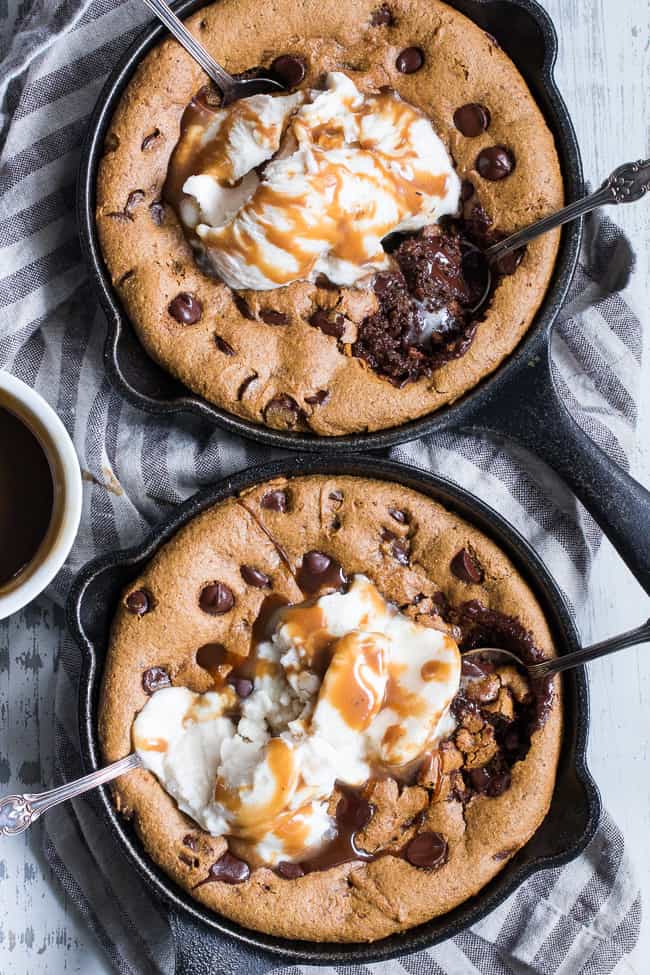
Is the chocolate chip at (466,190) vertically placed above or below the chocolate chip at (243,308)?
below

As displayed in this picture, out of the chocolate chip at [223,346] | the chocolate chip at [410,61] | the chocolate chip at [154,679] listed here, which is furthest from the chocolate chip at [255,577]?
the chocolate chip at [410,61]

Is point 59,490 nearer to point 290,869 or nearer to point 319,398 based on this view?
point 319,398

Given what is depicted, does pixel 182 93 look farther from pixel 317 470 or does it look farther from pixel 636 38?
pixel 636 38

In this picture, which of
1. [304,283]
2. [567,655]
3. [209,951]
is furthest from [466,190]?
[209,951]

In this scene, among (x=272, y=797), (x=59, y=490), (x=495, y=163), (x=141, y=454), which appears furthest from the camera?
(x=141, y=454)

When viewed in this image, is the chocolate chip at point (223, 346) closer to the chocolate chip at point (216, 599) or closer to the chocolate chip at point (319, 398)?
the chocolate chip at point (319, 398)

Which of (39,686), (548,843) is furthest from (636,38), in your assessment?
(39,686)

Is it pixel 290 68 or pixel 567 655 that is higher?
pixel 290 68
